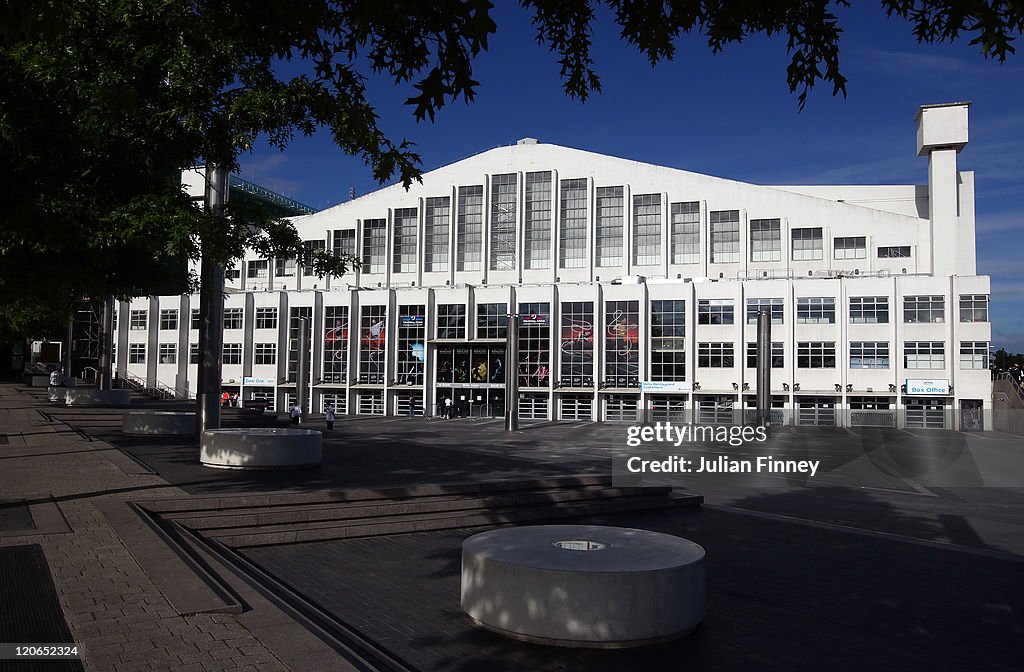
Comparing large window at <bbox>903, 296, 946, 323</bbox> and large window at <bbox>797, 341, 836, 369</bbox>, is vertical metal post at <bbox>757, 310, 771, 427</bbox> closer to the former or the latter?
large window at <bbox>797, 341, 836, 369</bbox>

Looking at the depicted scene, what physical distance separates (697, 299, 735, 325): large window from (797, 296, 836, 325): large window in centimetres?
445

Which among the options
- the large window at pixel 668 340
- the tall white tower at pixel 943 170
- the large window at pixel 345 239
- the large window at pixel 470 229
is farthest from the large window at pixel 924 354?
the large window at pixel 345 239

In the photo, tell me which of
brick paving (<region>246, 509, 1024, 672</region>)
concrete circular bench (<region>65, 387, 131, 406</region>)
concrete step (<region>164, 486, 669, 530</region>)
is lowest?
brick paving (<region>246, 509, 1024, 672</region>)

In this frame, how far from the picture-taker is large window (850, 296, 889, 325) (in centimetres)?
5028

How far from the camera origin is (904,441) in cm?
3231

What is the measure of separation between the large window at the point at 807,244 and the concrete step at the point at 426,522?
45.0m

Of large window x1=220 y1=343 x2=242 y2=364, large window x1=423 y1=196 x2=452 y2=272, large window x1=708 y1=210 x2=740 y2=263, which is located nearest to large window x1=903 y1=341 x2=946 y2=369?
large window x1=708 y1=210 x2=740 y2=263

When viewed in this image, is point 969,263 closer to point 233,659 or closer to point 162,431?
point 162,431

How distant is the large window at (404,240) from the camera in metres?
62.8

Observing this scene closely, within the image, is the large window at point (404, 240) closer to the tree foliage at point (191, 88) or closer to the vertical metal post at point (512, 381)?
the vertical metal post at point (512, 381)

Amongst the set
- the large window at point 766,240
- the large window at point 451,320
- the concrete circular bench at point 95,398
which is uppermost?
the large window at point 766,240

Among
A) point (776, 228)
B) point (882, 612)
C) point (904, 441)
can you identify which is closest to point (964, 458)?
point (904, 441)

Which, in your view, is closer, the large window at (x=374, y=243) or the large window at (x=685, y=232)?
the large window at (x=685, y=232)

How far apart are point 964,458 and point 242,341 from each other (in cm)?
5377
